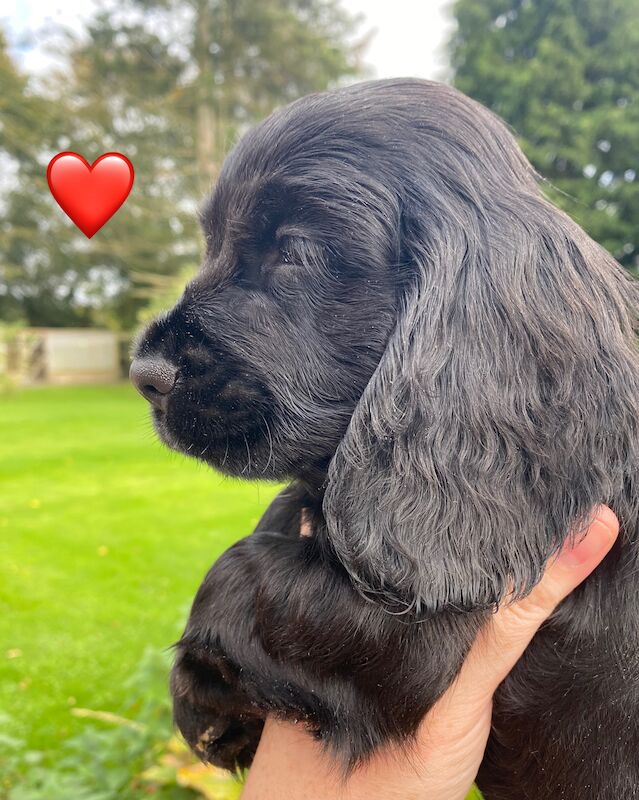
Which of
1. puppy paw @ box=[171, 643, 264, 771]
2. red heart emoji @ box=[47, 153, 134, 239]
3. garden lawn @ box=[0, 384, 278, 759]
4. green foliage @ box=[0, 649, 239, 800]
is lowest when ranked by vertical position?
garden lawn @ box=[0, 384, 278, 759]

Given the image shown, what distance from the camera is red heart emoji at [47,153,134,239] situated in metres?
1.46

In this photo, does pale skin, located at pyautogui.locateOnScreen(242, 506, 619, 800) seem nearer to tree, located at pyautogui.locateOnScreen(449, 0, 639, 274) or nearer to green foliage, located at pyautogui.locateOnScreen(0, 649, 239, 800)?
green foliage, located at pyautogui.locateOnScreen(0, 649, 239, 800)

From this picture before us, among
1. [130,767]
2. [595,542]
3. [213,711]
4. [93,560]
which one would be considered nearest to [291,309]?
[595,542]

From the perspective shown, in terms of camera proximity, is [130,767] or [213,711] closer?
[213,711]

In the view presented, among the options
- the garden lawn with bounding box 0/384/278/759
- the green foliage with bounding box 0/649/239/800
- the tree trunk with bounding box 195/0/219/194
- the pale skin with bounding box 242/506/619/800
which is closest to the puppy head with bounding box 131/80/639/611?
the pale skin with bounding box 242/506/619/800

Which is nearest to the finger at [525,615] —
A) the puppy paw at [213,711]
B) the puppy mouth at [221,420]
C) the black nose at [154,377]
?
the puppy paw at [213,711]

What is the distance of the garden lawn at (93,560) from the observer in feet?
14.1

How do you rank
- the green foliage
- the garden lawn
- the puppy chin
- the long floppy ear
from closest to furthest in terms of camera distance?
the long floppy ear < the puppy chin < the green foliage < the garden lawn

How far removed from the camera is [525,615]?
1.38m

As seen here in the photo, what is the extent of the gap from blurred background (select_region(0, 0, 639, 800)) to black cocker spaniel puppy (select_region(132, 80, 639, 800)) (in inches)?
19.9

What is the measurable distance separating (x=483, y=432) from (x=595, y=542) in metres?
0.35

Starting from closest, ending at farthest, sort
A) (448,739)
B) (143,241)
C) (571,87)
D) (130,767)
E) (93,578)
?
(448,739) → (130,767) → (93,578) → (571,87) → (143,241)

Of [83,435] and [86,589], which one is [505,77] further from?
[86,589]

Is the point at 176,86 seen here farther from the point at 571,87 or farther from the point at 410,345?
the point at 410,345
